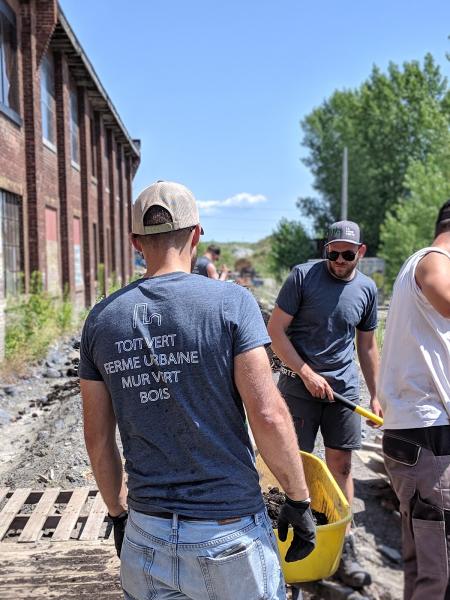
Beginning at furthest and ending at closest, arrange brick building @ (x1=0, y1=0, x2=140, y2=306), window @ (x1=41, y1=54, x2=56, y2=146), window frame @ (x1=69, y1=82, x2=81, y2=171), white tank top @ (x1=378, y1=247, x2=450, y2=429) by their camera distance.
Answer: window frame @ (x1=69, y1=82, x2=81, y2=171), window @ (x1=41, y1=54, x2=56, y2=146), brick building @ (x1=0, y1=0, x2=140, y2=306), white tank top @ (x1=378, y1=247, x2=450, y2=429)

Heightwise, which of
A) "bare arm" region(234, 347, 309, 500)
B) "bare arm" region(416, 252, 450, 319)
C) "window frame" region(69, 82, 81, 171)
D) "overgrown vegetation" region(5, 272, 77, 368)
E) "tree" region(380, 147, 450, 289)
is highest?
"window frame" region(69, 82, 81, 171)

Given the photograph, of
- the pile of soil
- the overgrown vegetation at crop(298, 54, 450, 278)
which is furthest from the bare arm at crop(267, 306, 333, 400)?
the overgrown vegetation at crop(298, 54, 450, 278)

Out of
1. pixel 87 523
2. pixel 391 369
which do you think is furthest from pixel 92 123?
pixel 391 369

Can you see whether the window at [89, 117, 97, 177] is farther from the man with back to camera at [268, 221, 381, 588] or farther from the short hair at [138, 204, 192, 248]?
the short hair at [138, 204, 192, 248]

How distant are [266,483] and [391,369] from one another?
6.74 feet

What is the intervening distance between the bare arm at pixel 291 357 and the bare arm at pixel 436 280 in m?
1.33

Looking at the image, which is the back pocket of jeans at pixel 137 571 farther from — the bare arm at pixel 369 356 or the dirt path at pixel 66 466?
the bare arm at pixel 369 356

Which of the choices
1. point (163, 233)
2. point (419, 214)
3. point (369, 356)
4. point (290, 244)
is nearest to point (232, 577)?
point (163, 233)

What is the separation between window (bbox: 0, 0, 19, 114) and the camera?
11938 mm

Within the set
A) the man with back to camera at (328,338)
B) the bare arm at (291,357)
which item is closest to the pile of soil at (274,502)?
the man with back to camera at (328,338)

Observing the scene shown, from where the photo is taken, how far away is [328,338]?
399 cm

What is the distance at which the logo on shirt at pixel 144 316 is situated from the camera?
1929 mm

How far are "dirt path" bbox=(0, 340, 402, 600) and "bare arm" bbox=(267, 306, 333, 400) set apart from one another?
114 centimetres

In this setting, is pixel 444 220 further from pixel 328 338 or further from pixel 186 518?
pixel 186 518
